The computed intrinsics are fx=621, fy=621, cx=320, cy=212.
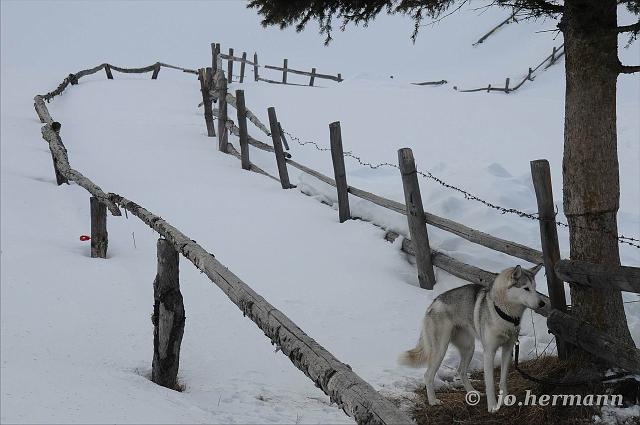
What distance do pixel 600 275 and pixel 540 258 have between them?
131 cm

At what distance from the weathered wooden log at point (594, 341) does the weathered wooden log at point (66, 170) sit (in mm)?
4265

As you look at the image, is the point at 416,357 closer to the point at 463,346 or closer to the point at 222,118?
the point at 463,346

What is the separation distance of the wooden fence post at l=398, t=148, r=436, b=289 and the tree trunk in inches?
105

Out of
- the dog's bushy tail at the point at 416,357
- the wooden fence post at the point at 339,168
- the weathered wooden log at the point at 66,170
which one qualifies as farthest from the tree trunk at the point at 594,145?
the wooden fence post at the point at 339,168

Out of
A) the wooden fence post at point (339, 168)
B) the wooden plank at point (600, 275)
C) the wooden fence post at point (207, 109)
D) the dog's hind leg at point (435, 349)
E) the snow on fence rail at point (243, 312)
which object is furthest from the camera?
the wooden fence post at point (207, 109)

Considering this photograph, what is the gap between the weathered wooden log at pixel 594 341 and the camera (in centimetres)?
Result: 375

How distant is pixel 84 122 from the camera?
17.9 meters

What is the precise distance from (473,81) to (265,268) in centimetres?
2805

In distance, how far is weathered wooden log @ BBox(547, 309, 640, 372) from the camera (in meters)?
3.75

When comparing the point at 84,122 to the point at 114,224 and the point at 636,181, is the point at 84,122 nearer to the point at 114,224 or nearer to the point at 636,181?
the point at 114,224

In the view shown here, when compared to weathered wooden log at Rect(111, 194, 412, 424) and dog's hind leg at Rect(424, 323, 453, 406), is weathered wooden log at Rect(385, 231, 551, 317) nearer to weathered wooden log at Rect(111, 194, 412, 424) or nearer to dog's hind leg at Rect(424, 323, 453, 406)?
dog's hind leg at Rect(424, 323, 453, 406)

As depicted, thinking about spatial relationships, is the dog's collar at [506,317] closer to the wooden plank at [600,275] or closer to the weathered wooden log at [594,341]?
the weathered wooden log at [594,341]

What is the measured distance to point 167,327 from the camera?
14.0 feet

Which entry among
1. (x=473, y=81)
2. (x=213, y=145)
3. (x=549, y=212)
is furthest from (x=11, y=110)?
(x=473, y=81)
